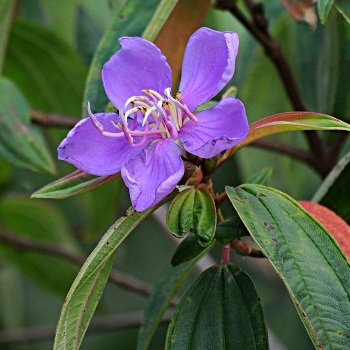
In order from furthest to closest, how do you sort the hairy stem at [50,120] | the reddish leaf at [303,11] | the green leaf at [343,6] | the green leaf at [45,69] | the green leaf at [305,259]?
the green leaf at [45,69] → the hairy stem at [50,120] → the reddish leaf at [303,11] → the green leaf at [343,6] → the green leaf at [305,259]

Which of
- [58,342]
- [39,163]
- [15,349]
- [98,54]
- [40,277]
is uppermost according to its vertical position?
[98,54]

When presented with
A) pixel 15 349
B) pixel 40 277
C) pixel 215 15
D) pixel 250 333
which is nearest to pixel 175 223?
pixel 250 333

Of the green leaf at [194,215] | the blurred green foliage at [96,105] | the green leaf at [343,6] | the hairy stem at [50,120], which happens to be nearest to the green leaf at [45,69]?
the blurred green foliage at [96,105]

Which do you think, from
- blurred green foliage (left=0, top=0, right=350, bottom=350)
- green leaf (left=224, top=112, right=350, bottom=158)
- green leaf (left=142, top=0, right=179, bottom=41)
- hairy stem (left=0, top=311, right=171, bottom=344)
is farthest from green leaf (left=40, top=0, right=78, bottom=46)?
green leaf (left=224, top=112, right=350, bottom=158)

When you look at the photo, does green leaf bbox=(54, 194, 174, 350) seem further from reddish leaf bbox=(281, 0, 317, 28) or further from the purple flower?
reddish leaf bbox=(281, 0, 317, 28)

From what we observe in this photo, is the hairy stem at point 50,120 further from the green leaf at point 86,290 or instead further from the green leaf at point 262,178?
the green leaf at point 86,290

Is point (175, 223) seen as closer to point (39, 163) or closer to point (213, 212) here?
point (213, 212)

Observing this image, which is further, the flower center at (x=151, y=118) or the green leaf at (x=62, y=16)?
A: the green leaf at (x=62, y=16)
